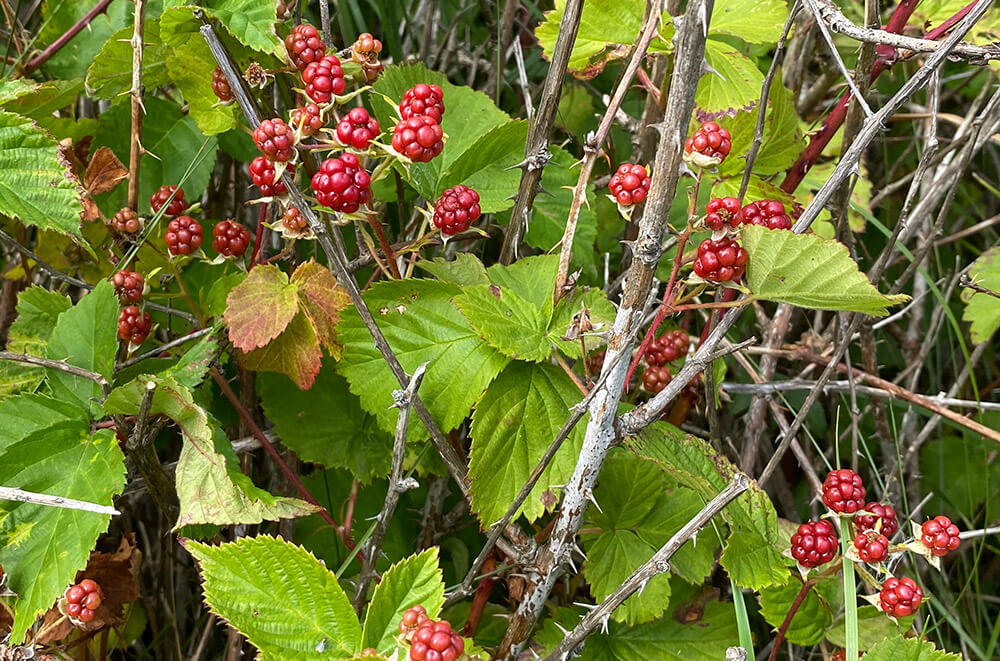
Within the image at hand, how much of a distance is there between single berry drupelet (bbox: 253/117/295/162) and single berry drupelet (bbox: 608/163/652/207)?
1.26 ft

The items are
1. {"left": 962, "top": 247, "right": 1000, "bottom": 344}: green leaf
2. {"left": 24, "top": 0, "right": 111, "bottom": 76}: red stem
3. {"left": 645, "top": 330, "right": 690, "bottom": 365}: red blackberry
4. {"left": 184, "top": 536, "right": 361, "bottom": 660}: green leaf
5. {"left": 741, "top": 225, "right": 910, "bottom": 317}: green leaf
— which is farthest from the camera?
{"left": 962, "top": 247, "right": 1000, "bottom": 344}: green leaf

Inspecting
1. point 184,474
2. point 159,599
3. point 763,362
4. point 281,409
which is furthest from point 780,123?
point 159,599

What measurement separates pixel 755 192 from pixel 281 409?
0.88m

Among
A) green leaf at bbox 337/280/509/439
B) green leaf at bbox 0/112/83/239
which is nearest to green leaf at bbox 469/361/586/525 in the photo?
green leaf at bbox 337/280/509/439

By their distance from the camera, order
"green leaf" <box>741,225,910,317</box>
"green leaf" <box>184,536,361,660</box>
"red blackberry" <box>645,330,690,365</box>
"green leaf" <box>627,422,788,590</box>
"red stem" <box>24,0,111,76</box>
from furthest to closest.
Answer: "red stem" <box>24,0,111,76</box>, "red blackberry" <box>645,330,690,365</box>, "green leaf" <box>627,422,788,590</box>, "green leaf" <box>184,536,361,660</box>, "green leaf" <box>741,225,910,317</box>

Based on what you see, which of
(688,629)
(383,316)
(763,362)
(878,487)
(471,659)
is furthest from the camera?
(763,362)

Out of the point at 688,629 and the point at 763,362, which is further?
the point at 763,362

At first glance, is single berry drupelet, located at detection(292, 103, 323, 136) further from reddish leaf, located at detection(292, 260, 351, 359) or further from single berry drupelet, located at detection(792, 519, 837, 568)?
single berry drupelet, located at detection(792, 519, 837, 568)

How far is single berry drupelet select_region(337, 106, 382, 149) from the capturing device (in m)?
1.05

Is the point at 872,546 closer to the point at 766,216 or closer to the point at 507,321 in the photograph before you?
the point at 766,216

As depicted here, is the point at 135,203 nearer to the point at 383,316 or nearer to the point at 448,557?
the point at 383,316

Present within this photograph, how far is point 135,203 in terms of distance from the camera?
4.78 ft

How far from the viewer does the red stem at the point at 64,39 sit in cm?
156

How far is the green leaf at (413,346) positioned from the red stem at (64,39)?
2.59 ft
